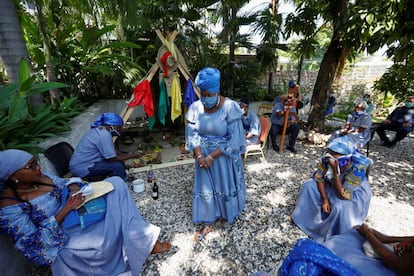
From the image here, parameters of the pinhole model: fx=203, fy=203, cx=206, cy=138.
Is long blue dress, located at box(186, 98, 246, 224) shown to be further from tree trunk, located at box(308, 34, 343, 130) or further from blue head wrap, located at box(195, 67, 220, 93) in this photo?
tree trunk, located at box(308, 34, 343, 130)

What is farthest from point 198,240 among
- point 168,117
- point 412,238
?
point 168,117

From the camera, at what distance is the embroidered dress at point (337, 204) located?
228 cm

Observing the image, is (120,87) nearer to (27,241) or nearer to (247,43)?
(247,43)

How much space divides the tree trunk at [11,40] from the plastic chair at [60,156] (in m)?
1.40

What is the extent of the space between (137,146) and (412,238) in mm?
5188

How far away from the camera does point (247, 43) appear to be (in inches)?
221

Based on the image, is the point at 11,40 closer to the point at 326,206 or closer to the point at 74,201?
the point at 74,201

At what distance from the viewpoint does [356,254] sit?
5.32ft

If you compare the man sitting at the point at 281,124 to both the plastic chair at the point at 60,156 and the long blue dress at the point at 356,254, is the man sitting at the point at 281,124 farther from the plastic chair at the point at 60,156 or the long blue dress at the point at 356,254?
the plastic chair at the point at 60,156

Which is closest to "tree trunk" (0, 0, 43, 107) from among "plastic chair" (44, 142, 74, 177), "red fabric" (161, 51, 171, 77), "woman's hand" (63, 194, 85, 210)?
"plastic chair" (44, 142, 74, 177)

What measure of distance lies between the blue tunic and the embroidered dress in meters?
2.81

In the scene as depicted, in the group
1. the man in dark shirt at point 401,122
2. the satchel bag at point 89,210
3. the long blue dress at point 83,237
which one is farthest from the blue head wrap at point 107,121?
the man in dark shirt at point 401,122

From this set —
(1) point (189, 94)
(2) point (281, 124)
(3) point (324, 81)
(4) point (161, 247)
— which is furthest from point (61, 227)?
(3) point (324, 81)

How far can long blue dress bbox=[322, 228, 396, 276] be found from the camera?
4.87 feet
